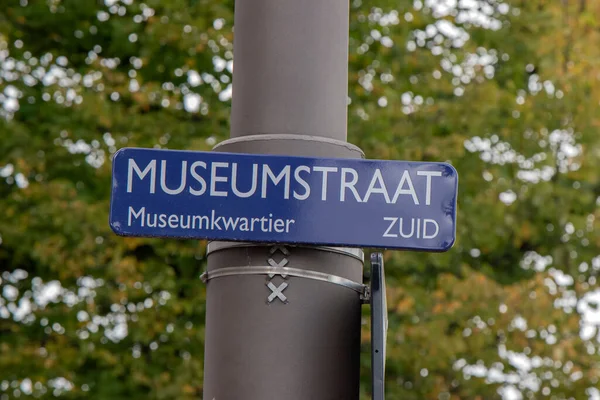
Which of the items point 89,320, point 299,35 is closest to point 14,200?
point 89,320

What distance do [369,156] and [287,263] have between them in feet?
18.1

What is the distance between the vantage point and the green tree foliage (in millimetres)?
8367

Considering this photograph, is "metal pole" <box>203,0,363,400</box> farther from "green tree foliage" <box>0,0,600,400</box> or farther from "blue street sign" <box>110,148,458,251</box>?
"green tree foliage" <box>0,0,600,400</box>

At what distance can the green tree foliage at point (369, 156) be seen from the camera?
8.37m

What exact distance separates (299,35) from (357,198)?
51 cm

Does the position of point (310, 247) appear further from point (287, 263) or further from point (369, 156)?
point (369, 156)

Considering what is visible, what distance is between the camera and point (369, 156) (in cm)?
831

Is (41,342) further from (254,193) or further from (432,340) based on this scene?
(254,193)

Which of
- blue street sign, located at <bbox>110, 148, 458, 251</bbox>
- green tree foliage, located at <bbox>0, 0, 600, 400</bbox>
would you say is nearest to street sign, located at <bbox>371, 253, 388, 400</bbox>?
blue street sign, located at <bbox>110, 148, 458, 251</bbox>

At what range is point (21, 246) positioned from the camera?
8.57 meters

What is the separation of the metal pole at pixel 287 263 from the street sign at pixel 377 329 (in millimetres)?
174

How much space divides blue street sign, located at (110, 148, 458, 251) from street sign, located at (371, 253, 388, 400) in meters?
0.15

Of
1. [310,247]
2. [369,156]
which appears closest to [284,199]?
[310,247]

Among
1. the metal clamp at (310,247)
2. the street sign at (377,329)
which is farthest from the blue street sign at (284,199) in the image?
the street sign at (377,329)
